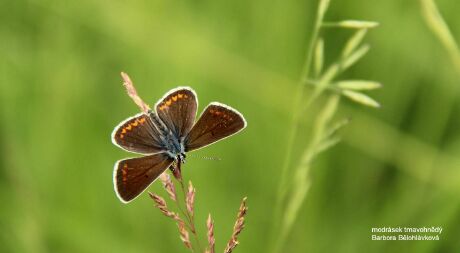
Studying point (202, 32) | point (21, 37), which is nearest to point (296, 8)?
point (202, 32)

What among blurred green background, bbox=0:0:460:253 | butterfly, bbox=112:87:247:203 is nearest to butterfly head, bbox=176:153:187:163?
butterfly, bbox=112:87:247:203

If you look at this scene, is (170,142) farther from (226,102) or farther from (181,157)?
(226,102)

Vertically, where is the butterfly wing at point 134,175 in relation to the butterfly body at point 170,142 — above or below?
below

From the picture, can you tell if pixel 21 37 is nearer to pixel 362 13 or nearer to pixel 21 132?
pixel 21 132

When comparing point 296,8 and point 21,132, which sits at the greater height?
point 296,8

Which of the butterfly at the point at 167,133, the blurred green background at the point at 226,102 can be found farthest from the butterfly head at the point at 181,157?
the blurred green background at the point at 226,102

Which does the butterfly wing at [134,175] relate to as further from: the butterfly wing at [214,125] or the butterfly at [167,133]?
the butterfly wing at [214,125]

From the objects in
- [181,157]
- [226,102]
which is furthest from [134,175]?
[226,102]
